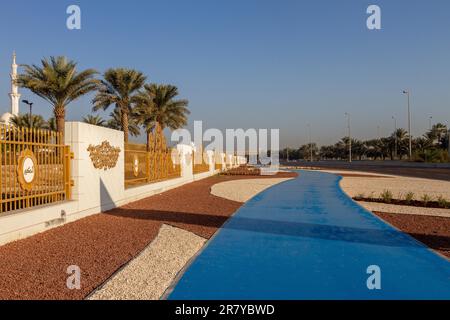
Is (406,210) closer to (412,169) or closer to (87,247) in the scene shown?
(87,247)

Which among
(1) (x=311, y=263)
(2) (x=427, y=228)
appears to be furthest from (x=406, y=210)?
(1) (x=311, y=263)

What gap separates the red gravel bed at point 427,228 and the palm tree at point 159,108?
23.6 metres

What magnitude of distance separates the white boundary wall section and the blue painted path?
3.93 meters

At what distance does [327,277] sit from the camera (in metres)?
5.23

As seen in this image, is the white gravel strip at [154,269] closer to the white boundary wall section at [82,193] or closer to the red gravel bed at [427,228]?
the white boundary wall section at [82,193]

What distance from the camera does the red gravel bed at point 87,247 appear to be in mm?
4910

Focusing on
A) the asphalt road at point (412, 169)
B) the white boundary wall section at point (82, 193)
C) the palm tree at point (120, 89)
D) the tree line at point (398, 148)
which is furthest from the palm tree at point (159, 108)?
the tree line at point (398, 148)

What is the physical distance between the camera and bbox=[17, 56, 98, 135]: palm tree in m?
22.9

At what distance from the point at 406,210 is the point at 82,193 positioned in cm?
994
